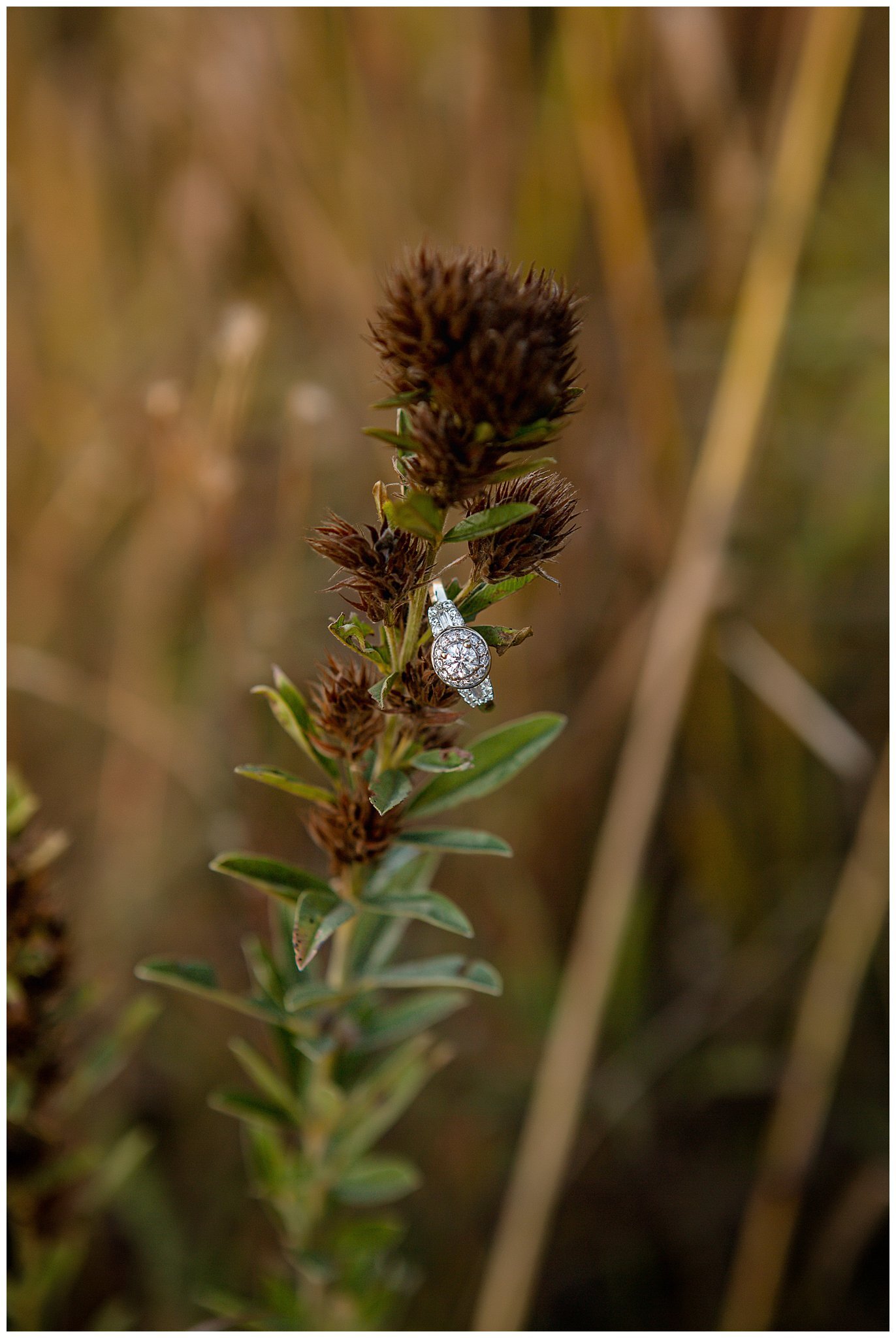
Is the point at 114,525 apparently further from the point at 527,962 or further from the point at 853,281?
the point at 853,281

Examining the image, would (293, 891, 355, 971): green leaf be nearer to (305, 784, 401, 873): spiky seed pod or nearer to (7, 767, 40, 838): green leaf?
(305, 784, 401, 873): spiky seed pod

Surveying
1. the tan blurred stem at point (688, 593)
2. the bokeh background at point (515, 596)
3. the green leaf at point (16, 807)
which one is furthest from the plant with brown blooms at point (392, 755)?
the bokeh background at point (515, 596)

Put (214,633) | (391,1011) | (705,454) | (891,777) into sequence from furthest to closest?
(214,633) → (705,454) → (891,777) → (391,1011)

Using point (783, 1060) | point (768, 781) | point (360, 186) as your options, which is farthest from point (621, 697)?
point (360, 186)

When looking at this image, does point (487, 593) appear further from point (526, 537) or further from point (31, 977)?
point (31, 977)

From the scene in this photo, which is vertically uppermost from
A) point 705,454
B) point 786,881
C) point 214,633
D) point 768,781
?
point 214,633

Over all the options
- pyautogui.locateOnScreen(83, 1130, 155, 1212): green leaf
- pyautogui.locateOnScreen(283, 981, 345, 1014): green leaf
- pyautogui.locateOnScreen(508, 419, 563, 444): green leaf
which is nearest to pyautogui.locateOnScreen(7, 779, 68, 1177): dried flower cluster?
pyautogui.locateOnScreen(83, 1130, 155, 1212): green leaf

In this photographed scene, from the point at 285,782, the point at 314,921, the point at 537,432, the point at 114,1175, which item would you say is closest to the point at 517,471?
the point at 537,432
